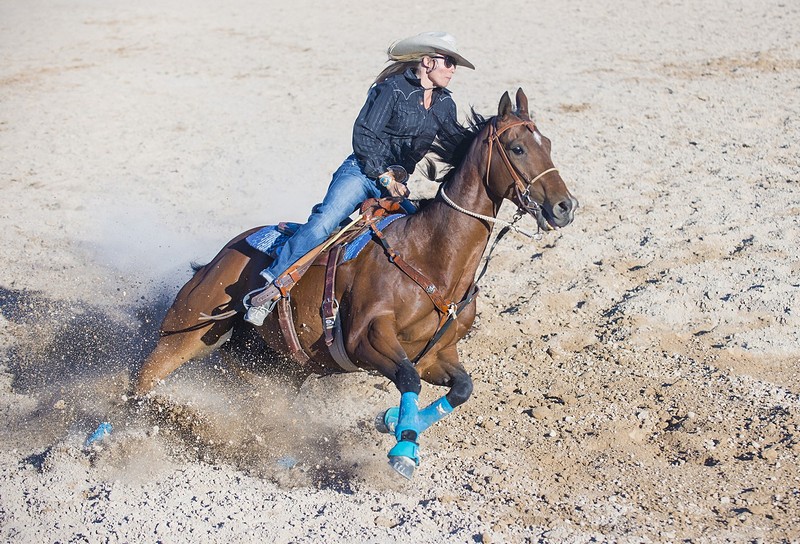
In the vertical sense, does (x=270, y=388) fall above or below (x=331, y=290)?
below

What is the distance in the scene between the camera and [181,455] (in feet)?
19.3

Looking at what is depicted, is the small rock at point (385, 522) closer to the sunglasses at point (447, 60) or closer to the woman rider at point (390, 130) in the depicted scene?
the woman rider at point (390, 130)

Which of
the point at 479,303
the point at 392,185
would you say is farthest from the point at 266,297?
the point at 479,303

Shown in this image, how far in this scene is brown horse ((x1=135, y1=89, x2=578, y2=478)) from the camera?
4918 mm

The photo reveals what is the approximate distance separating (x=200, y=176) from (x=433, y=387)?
201 inches

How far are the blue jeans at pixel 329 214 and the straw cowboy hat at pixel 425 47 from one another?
0.74 meters

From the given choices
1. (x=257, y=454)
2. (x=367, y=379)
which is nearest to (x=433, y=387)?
(x=367, y=379)

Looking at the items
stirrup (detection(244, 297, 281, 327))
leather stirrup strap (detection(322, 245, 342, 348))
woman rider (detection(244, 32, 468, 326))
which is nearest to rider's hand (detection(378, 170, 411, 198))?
woman rider (detection(244, 32, 468, 326))

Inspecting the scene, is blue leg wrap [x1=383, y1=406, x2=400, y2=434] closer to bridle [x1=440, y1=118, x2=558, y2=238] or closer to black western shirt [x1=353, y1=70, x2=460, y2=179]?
bridle [x1=440, y1=118, x2=558, y2=238]

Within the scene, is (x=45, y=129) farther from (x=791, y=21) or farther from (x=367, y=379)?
(x=791, y=21)

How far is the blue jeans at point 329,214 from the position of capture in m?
5.71

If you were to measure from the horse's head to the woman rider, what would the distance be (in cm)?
48

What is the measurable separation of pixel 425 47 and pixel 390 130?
0.55 m

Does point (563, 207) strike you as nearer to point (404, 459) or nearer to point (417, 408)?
point (417, 408)
